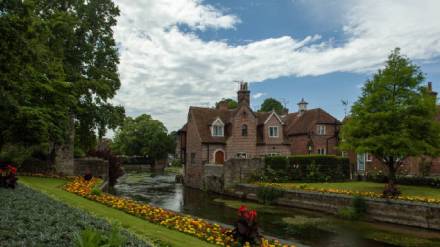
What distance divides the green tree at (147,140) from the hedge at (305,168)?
57281 mm

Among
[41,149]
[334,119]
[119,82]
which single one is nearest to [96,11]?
[119,82]

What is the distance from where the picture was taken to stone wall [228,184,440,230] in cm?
2150

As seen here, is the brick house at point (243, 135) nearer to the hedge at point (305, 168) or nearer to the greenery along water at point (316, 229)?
the hedge at point (305, 168)

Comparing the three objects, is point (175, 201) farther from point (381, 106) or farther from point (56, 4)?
point (56, 4)

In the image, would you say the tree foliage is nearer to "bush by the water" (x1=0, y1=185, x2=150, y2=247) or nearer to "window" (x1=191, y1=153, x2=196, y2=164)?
"bush by the water" (x1=0, y1=185, x2=150, y2=247)

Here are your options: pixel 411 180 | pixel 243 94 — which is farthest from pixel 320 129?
→ pixel 411 180

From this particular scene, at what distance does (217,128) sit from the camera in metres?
48.5

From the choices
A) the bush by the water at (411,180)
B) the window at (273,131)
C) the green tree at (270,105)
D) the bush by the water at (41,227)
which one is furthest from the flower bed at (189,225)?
the green tree at (270,105)

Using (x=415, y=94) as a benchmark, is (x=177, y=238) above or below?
below

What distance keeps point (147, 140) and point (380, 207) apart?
75816 millimetres

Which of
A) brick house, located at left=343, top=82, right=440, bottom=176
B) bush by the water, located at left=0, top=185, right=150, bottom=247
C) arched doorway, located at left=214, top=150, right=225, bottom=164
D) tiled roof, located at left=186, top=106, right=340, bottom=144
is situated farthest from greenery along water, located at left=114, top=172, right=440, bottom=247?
tiled roof, located at left=186, top=106, right=340, bottom=144

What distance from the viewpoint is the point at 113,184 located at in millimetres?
46219

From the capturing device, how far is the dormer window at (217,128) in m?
48.1

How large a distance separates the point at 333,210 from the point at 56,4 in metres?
28.5
